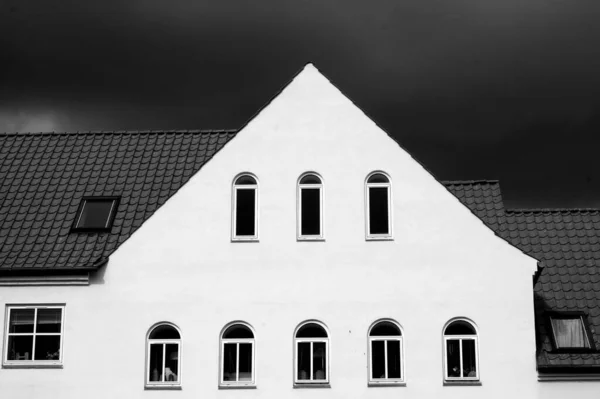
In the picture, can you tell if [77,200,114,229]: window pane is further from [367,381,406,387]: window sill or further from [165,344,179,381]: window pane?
[367,381,406,387]: window sill

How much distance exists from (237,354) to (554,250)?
37.0 feet

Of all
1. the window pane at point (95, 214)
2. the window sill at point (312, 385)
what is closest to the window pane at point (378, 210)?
the window sill at point (312, 385)

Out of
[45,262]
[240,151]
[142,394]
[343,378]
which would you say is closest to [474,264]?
[343,378]

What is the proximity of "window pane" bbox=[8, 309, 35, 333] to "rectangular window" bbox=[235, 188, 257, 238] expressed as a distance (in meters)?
6.34

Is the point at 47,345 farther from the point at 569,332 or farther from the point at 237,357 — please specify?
the point at 569,332

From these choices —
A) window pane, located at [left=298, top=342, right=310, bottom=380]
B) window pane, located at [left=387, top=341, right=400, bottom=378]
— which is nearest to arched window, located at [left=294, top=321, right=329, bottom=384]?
window pane, located at [left=298, top=342, right=310, bottom=380]

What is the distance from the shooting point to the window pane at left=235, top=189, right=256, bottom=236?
98.4 feet

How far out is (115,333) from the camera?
2938 cm

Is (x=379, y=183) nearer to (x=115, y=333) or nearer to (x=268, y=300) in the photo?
(x=268, y=300)

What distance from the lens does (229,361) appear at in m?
29.3

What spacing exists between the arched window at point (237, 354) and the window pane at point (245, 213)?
2.69 meters

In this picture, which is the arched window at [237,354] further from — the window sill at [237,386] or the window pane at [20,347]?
the window pane at [20,347]

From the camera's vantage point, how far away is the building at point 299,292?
29000mm

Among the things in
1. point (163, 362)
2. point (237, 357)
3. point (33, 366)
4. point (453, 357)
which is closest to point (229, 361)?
point (237, 357)
